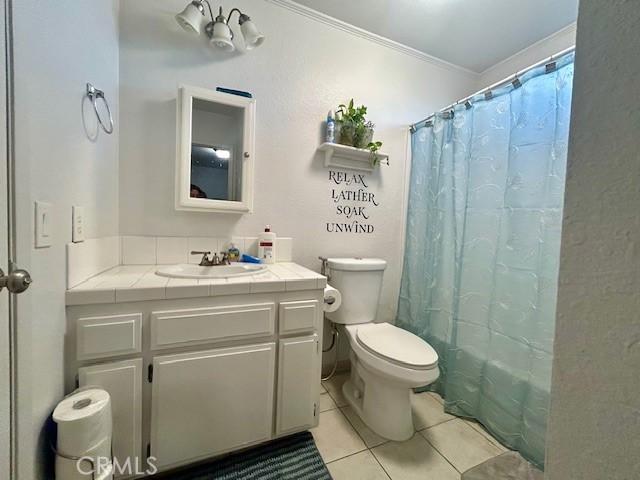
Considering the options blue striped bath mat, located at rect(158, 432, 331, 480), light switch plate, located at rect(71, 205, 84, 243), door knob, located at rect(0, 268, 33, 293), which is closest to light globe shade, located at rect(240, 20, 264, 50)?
light switch plate, located at rect(71, 205, 84, 243)

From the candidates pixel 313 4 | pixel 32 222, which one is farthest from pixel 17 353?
pixel 313 4

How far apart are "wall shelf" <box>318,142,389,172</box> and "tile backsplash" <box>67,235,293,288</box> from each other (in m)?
0.58

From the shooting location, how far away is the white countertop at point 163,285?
34.3 inches

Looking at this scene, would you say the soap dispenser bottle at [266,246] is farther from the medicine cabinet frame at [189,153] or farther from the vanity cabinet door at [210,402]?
the vanity cabinet door at [210,402]

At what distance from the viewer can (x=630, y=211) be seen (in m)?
0.29

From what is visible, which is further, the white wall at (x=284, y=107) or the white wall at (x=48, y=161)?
the white wall at (x=284, y=107)

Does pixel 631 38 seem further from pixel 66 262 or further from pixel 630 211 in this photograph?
pixel 66 262

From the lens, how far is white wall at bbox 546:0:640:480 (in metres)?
0.29

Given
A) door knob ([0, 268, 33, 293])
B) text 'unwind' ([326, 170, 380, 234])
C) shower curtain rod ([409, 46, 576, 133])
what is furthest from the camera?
text 'unwind' ([326, 170, 380, 234])

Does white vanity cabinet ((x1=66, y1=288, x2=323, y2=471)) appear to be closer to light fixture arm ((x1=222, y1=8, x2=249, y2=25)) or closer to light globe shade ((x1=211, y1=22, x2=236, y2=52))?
light globe shade ((x1=211, y1=22, x2=236, y2=52))

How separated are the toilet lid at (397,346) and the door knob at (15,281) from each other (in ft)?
4.04

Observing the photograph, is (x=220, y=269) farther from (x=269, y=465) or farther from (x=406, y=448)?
(x=406, y=448)

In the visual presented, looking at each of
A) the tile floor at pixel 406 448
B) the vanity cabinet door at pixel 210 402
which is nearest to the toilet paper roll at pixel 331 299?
the vanity cabinet door at pixel 210 402

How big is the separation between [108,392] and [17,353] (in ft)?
1.38
